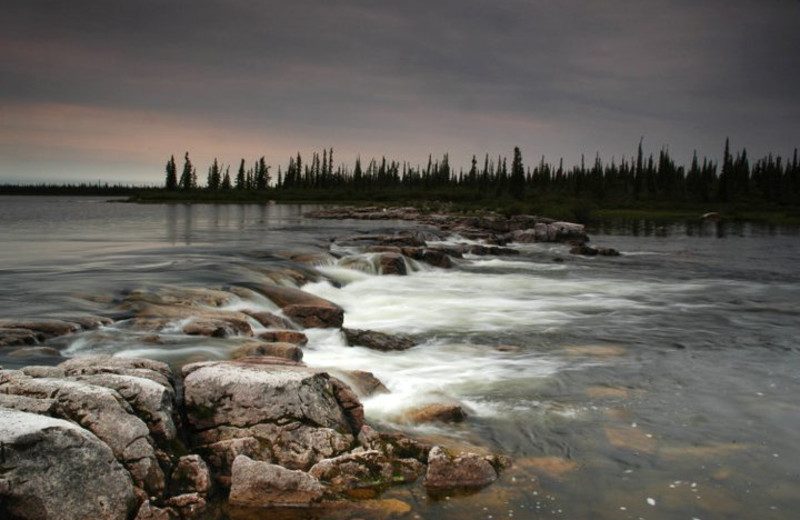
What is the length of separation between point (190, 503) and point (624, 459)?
4.62 metres

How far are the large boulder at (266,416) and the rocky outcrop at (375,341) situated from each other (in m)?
4.94

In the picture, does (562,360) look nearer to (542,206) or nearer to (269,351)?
(269,351)

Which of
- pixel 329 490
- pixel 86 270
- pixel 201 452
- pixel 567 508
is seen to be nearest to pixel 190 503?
pixel 201 452

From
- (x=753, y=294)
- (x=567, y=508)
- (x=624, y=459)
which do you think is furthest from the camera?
(x=753, y=294)

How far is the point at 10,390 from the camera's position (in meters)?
6.04

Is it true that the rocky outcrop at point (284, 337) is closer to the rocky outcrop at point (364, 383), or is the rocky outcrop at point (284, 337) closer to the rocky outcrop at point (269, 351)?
the rocky outcrop at point (269, 351)

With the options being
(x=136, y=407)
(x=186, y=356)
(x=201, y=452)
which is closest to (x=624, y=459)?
(x=201, y=452)

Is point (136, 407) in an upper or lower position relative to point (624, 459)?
upper

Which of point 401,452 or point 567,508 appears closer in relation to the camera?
point 567,508

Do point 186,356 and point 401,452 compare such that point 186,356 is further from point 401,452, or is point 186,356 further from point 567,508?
point 567,508

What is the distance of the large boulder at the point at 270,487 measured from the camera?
5.82 meters

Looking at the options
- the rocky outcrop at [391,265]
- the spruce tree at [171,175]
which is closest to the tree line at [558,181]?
the spruce tree at [171,175]

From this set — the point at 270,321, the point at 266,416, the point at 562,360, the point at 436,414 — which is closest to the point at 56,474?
the point at 266,416

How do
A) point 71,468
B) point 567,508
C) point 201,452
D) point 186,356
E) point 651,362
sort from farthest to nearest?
1. point 651,362
2. point 186,356
3. point 201,452
4. point 567,508
5. point 71,468
